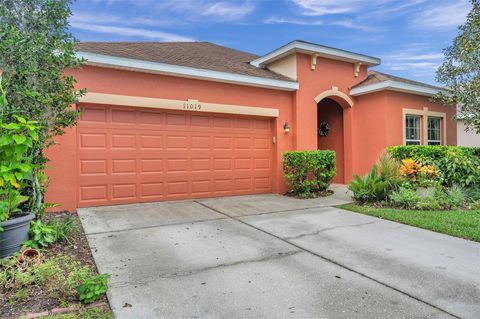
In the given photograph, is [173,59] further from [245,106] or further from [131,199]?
[131,199]

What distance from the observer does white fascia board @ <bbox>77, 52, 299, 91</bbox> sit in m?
6.85

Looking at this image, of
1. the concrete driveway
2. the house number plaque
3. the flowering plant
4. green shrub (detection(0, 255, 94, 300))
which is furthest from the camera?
the house number plaque

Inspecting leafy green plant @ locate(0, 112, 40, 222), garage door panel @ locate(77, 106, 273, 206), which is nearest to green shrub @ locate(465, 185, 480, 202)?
garage door panel @ locate(77, 106, 273, 206)

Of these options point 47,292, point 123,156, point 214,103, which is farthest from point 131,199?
point 47,292

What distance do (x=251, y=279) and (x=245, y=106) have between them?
6.21 metres

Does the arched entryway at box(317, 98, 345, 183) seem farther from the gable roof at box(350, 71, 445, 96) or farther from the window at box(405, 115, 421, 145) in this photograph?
the window at box(405, 115, 421, 145)

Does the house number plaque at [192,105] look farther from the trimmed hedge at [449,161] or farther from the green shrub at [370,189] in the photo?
the trimmed hedge at [449,161]

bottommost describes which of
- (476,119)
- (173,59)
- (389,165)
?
(389,165)

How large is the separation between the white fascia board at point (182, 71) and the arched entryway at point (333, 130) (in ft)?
9.40

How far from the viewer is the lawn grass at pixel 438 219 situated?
5.05 meters

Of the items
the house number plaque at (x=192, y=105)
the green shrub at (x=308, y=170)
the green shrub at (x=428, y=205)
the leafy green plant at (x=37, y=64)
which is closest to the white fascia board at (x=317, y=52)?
the green shrub at (x=308, y=170)

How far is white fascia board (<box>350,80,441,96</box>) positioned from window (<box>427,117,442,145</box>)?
110 centimetres

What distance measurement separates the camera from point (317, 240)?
4617mm

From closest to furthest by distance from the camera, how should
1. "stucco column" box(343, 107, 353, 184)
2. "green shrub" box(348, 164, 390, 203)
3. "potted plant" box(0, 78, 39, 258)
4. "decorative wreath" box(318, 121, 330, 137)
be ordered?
1. "potted plant" box(0, 78, 39, 258)
2. "green shrub" box(348, 164, 390, 203)
3. "stucco column" box(343, 107, 353, 184)
4. "decorative wreath" box(318, 121, 330, 137)
